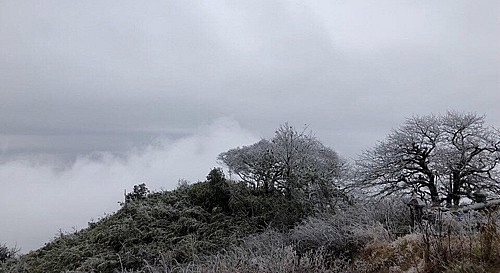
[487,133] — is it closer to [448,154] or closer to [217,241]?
[448,154]

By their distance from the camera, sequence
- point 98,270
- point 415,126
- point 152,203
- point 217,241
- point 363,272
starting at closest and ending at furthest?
point 363,272 < point 98,270 < point 217,241 < point 415,126 < point 152,203

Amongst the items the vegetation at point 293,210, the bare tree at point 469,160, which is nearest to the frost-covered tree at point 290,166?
the vegetation at point 293,210

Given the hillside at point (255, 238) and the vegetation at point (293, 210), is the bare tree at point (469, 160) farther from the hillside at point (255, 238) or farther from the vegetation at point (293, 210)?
the hillside at point (255, 238)

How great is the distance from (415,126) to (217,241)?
614cm

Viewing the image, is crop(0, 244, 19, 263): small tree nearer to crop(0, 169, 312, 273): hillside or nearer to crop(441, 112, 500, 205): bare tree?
crop(0, 169, 312, 273): hillside

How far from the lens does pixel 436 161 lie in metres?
12.9

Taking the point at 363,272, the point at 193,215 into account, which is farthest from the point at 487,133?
the point at 193,215

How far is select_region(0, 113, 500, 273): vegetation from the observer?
910cm

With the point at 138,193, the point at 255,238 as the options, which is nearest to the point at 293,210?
the point at 255,238

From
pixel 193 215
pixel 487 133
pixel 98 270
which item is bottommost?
pixel 98 270

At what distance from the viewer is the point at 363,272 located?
7.84 m

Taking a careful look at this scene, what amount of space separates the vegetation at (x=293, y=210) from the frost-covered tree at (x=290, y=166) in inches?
1.3

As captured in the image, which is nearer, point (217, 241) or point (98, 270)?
point (98, 270)

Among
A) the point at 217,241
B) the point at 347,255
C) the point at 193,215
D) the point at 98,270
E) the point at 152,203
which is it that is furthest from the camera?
the point at 152,203
